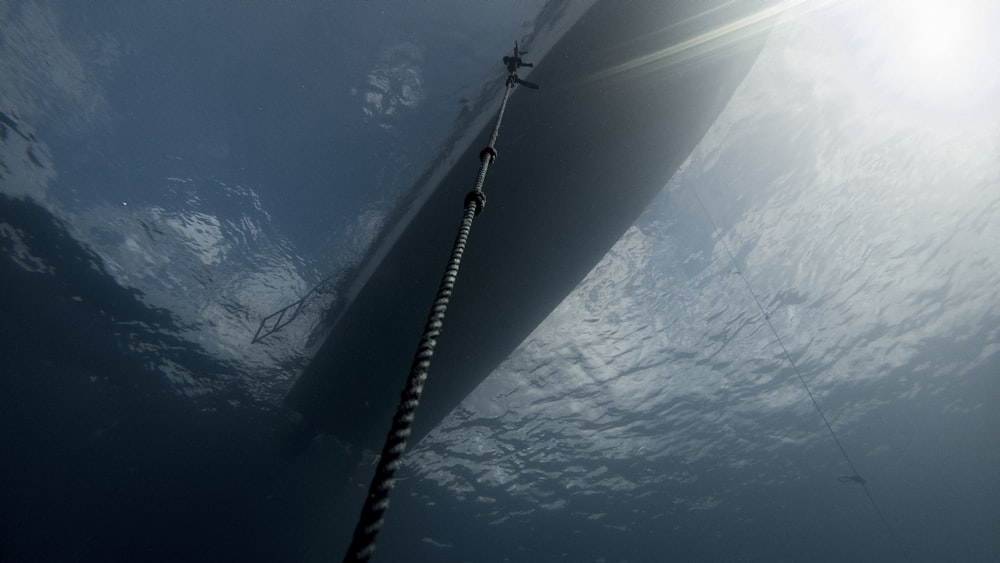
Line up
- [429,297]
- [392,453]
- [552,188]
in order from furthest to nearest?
[429,297], [552,188], [392,453]

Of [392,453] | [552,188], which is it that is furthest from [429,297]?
[392,453]

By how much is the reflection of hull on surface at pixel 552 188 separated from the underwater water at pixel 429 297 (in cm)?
→ 97

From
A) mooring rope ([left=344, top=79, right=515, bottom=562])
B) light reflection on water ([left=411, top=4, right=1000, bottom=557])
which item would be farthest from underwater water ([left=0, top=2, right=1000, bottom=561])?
mooring rope ([left=344, top=79, right=515, bottom=562])

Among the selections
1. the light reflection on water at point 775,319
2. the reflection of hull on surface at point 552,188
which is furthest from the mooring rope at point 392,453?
the light reflection on water at point 775,319

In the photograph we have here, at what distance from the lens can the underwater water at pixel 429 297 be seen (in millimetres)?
7645

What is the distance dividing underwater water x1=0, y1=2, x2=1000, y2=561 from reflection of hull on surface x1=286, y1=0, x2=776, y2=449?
0.97 metres

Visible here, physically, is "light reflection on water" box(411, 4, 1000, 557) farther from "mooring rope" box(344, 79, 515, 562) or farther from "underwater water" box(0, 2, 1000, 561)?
"mooring rope" box(344, 79, 515, 562)

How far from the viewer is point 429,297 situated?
905 centimetres

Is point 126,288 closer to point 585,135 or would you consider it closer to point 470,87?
point 470,87

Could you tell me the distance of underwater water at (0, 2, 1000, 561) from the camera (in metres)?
7.64

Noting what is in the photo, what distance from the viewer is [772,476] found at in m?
21.7

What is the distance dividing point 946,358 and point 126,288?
2961cm

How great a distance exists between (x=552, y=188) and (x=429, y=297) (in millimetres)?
3715

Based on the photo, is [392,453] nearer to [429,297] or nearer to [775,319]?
[429,297]
